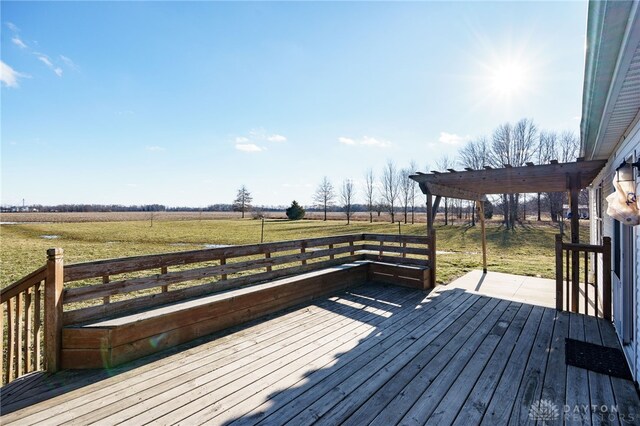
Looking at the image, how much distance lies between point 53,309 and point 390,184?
33.1 m

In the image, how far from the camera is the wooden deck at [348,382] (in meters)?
2.06

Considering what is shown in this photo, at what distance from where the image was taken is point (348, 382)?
8.16 ft

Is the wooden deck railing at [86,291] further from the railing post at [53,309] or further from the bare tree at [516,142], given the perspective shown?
the bare tree at [516,142]

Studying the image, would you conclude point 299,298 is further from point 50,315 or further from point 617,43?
point 617,43

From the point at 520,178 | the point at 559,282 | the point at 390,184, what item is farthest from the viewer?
the point at 390,184

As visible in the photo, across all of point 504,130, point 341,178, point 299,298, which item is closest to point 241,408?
point 299,298

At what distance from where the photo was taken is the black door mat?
8.82 ft

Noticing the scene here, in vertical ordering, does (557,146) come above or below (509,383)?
above

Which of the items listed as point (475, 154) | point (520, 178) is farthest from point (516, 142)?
point (520, 178)

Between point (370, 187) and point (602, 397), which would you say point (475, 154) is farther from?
point (602, 397)

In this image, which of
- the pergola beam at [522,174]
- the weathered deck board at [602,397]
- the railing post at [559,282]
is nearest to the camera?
the weathered deck board at [602,397]

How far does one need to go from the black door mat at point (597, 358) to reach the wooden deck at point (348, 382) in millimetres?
99

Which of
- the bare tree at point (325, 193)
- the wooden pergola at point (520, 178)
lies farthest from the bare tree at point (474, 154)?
the bare tree at point (325, 193)

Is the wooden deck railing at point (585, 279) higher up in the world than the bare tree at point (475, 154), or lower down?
lower down
